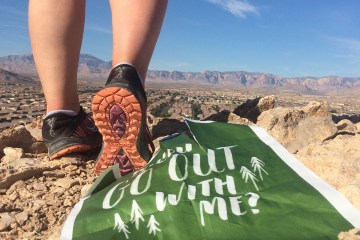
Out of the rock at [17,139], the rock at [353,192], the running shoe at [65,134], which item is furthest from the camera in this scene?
the rock at [17,139]

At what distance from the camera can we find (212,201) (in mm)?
1208

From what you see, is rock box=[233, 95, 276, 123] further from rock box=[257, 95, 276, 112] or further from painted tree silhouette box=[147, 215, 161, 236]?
painted tree silhouette box=[147, 215, 161, 236]

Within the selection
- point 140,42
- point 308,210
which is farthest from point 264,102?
point 308,210

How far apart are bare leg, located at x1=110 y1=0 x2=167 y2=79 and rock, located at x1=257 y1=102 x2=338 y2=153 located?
1060 mm

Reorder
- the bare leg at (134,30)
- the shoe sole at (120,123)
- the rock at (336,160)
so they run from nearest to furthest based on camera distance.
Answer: the rock at (336,160)
the shoe sole at (120,123)
the bare leg at (134,30)

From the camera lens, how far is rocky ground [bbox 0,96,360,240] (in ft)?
4.58

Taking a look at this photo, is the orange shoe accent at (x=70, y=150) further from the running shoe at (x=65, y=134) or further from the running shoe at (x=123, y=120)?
the running shoe at (x=123, y=120)

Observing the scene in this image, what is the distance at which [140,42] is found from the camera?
182 cm

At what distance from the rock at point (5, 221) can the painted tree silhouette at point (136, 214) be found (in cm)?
51

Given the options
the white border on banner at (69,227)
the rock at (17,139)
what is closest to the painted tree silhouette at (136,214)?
the white border on banner at (69,227)

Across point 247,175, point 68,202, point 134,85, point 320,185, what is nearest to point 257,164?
point 247,175

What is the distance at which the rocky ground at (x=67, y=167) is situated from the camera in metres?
1.39

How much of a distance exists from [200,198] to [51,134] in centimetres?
106

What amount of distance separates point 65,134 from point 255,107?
72.4 inches
